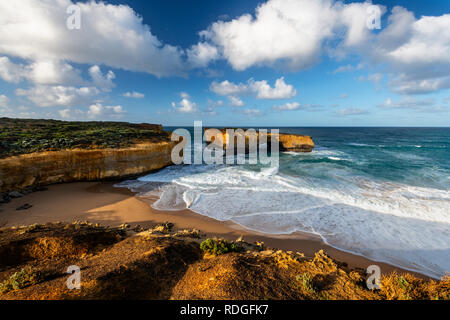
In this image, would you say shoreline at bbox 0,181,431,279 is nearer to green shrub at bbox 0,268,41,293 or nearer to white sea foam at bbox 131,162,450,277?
white sea foam at bbox 131,162,450,277

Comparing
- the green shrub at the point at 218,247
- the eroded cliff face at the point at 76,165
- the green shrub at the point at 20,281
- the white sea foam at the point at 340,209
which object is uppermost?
the eroded cliff face at the point at 76,165

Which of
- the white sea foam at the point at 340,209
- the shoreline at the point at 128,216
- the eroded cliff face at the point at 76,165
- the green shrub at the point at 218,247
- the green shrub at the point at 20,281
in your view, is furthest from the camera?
the eroded cliff face at the point at 76,165

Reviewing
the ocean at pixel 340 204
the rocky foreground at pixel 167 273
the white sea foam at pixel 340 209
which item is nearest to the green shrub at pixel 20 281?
the rocky foreground at pixel 167 273

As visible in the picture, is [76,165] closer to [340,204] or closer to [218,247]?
[218,247]

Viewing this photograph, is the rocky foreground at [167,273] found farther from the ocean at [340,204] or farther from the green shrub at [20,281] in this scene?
the ocean at [340,204]

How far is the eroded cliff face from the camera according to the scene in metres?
10.5

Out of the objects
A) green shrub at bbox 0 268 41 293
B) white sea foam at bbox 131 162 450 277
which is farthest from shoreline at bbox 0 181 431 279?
green shrub at bbox 0 268 41 293

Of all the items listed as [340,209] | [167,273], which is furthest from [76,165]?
[340,209]

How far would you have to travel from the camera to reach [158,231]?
23.2 ft

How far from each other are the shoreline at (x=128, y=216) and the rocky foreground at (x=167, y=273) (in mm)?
1670

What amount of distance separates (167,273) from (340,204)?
10.5 m

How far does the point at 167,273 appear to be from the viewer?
423cm

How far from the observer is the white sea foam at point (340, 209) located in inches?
269
